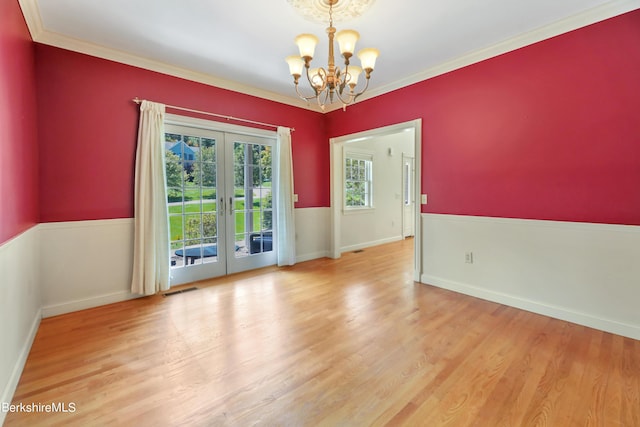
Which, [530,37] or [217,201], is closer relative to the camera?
[530,37]

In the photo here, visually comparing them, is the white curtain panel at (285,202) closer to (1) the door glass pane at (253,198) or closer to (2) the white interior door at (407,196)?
(1) the door glass pane at (253,198)

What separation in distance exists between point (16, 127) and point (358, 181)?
5056 millimetres

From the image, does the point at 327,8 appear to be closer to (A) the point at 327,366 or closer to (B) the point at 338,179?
(A) the point at 327,366

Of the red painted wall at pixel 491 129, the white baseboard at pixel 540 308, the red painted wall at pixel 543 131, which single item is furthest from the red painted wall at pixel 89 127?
the white baseboard at pixel 540 308

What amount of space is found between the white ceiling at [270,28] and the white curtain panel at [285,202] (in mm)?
1207

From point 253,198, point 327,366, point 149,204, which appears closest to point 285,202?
point 253,198

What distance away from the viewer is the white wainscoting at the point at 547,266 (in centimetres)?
237

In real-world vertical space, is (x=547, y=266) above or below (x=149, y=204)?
below

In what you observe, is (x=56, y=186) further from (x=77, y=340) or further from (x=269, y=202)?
(x=269, y=202)

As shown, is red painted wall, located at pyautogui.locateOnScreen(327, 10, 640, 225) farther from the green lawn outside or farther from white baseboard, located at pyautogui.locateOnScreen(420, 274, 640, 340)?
the green lawn outside

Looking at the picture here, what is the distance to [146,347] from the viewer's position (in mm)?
2225

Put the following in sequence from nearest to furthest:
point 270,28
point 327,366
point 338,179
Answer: point 327,366 → point 270,28 → point 338,179

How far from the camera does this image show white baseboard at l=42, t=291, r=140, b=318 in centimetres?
277

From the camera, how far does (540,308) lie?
2.77 meters
